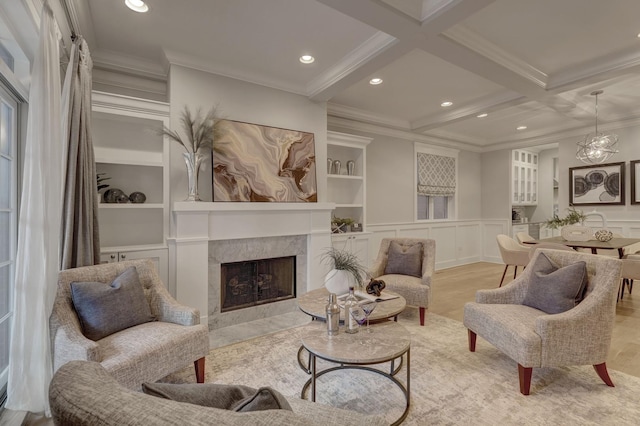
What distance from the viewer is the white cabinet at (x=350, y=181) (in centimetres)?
457

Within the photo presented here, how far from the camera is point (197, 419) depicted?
1.90 feet

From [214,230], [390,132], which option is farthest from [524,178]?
[214,230]

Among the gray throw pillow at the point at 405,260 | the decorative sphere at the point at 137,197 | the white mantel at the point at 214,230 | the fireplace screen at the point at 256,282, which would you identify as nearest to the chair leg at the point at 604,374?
the gray throw pillow at the point at 405,260

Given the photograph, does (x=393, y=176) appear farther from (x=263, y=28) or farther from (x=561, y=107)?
(x=263, y=28)

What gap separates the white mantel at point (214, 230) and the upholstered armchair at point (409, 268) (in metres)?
0.81

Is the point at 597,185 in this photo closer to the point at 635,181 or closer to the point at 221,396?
the point at 635,181

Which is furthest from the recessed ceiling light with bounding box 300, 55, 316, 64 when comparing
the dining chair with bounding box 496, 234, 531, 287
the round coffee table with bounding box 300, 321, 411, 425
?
the dining chair with bounding box 496, 234, 531, 287

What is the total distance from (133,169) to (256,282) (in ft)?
5.83

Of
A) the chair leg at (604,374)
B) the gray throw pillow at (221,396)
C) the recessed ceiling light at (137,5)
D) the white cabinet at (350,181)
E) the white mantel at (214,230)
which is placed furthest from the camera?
the white cabinet at (350,181)

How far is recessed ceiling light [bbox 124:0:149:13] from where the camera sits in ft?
7.61

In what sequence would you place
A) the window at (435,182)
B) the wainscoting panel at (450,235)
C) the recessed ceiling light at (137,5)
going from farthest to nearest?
the window at (435,182) < the wainscoting panel at (450,235) < the recessed ceiling light at (137,5)

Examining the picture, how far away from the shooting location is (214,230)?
125 inches

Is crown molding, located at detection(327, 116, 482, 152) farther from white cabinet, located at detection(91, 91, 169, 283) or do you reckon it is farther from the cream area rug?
the cream area rug

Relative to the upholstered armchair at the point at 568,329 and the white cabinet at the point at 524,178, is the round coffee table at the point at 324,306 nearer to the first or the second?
the upholstered armchair at the point at 568,329
